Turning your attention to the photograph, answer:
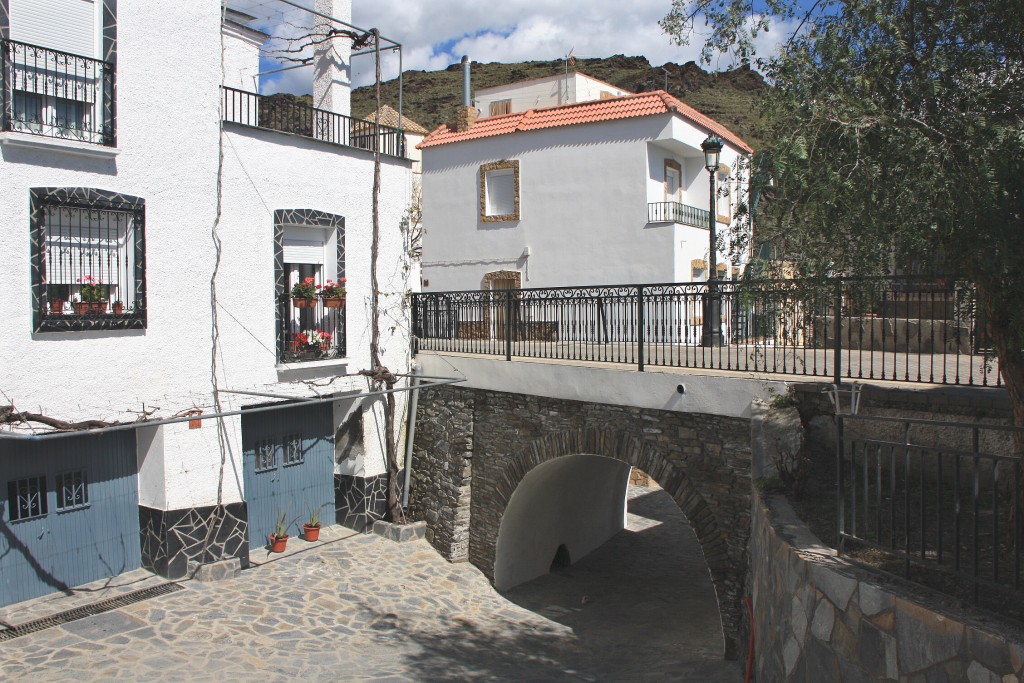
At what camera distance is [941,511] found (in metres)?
5.19

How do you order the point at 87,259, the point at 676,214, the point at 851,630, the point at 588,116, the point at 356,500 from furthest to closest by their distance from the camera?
the point at 676,214, the point at 588,116, the point at 356,500, the point at 87,259, the point at 851,630

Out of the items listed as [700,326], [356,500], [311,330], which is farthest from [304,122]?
[700,326]

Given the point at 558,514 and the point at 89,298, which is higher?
the point at 89,298

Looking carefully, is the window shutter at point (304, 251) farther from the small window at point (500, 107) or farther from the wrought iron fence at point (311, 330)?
the small window at point (500, 107)

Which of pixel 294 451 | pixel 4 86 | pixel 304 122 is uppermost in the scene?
pixel 304 122

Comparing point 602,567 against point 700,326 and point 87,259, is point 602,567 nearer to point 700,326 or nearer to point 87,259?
point 700,326

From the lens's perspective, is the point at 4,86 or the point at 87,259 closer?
the point at 4,86

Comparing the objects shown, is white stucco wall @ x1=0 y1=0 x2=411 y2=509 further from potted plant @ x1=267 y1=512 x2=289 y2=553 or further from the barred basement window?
potted plant @ x1=267 y1=512 x2=289 y2=553

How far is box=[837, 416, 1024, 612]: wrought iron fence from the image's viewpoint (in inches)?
168

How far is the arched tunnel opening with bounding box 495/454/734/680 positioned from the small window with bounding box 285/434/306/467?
3.27m

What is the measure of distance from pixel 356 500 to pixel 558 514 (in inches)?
144

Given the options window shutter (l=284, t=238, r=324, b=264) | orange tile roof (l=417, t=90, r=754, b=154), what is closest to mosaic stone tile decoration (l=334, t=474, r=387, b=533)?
window shutter (l=284, t=238, r=324, b=264)

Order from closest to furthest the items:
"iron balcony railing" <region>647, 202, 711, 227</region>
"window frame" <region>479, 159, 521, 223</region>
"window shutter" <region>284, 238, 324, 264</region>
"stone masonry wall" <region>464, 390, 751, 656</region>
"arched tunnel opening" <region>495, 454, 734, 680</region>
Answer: "stone masonry wall" <region>464, 390, 751, 656</region>
"arched tunnel opening" <region>495, 454, 734, 680</region>
"window shutter" <region>284, 238, 324, 264</region>
"iron balcony railing" <region>647, 202, 711, 227</region>
"window frame" <region>479, 159, 521, 223</region>

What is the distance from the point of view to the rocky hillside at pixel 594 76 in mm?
57594
